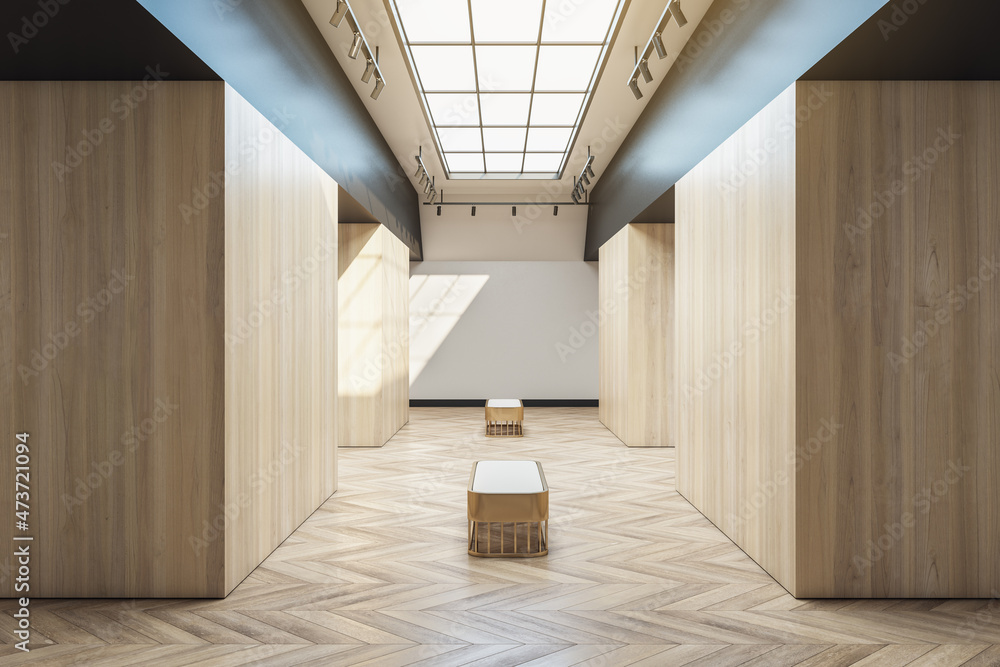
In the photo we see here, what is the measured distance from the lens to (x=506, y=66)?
695 centimetres

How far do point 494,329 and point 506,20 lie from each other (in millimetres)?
Answer: 9308

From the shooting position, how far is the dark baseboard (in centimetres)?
1473

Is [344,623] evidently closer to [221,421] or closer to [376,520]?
[221,421]

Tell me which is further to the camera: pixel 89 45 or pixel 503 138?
pixel 503 138

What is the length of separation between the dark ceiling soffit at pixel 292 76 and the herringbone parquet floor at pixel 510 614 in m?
2.91

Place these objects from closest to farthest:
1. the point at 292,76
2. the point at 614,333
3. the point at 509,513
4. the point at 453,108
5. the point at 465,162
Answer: the point at 509,513, the point at 292,76, the point at 453,108, the point at 614,333, the point at 465,162

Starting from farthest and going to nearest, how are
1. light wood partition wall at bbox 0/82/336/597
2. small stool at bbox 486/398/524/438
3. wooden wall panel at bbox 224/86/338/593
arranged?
1. small stool at bbox 486/398/524/438
2. wooden wall panel at bbox 224/86/338/593
3. light wood partition wall at bbox 0/82/336/597

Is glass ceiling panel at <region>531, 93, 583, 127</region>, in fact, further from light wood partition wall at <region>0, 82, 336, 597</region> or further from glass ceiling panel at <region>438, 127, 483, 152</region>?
light wood partition wall at <region>0, 82, 336, 597</region>

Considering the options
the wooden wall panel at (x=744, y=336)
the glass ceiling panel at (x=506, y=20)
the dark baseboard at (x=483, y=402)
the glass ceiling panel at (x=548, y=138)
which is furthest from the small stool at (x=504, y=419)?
the glass ceiling panel at (x=506, y=20)

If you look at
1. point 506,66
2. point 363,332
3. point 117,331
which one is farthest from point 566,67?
point 117,331

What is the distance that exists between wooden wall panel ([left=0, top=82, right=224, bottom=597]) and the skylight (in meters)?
2.82

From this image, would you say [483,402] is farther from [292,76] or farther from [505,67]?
[292,76]

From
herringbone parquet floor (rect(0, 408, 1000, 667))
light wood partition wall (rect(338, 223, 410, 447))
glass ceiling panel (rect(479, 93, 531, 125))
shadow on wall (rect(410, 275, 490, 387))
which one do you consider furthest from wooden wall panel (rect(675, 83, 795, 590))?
shadow on wall (rect(410, 275, 490, 387))

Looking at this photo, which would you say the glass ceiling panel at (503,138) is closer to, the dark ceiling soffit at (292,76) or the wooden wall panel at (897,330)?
the dark ceiling soffit at (292,76)
